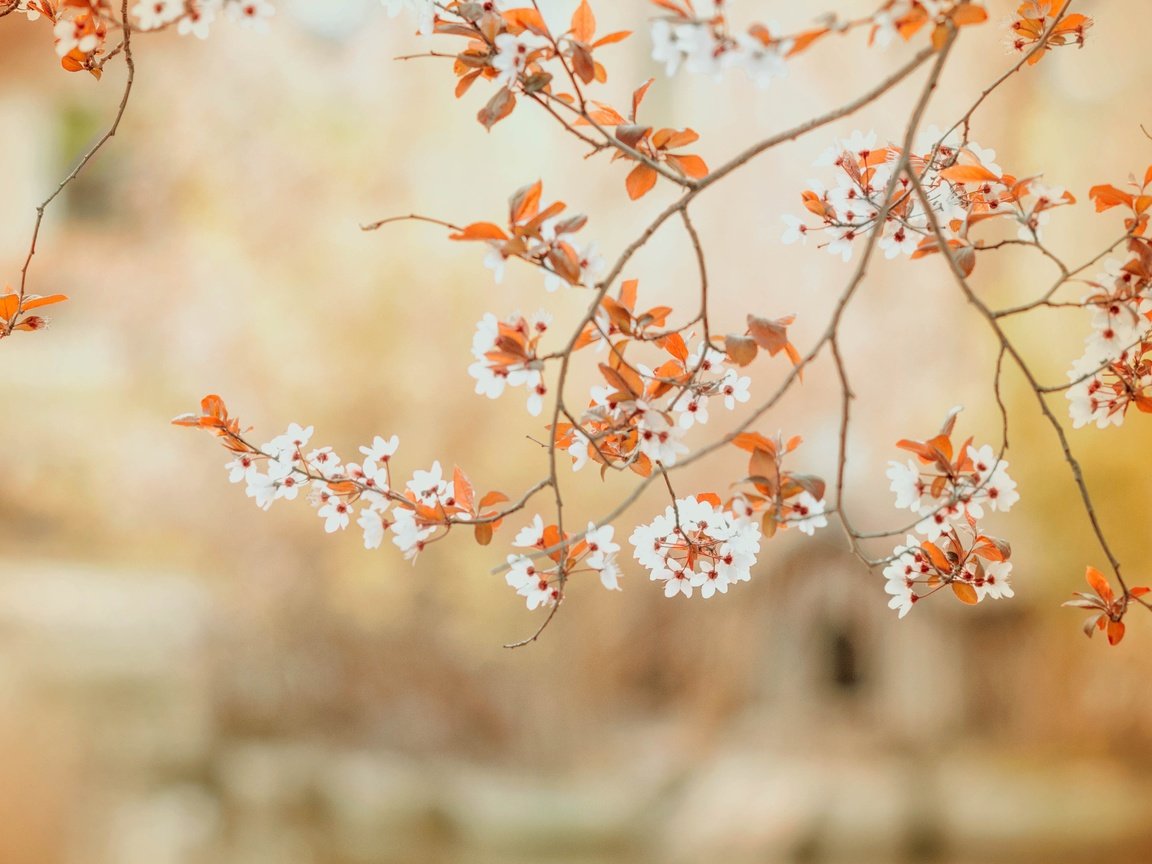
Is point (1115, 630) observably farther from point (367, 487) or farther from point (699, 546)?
point (367, 487)

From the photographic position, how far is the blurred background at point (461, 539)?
2.59 metres

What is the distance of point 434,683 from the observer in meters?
2.79

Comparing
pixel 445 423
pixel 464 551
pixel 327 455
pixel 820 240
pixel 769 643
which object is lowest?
pixel 327 455

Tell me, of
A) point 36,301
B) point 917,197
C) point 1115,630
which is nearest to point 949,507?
point 1115,630

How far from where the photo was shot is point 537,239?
82 cm

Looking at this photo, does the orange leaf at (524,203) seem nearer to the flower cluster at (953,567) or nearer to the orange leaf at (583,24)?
the orange leaf at (583,24)

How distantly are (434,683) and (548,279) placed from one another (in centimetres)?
213

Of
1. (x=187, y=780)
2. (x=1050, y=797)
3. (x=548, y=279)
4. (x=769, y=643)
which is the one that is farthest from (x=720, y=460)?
(x=548, y=279)

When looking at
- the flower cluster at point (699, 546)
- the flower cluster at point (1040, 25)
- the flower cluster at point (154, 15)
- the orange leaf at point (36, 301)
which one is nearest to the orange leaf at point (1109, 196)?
the flower cluster at point (1040, 25)

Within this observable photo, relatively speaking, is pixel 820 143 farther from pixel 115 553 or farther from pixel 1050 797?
pixel 115 553

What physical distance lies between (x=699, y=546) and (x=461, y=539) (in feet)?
6.02

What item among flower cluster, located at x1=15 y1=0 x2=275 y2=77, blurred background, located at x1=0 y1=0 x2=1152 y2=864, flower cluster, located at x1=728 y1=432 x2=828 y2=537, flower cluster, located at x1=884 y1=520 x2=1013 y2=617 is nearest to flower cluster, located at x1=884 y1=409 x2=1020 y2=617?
flower cluster, located at x1=884 y1=520 x2=1013 y2=617

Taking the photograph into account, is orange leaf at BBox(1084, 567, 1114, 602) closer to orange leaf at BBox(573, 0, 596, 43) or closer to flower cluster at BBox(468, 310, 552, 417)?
flower cluster at BBox(468, 310, 552, 417)

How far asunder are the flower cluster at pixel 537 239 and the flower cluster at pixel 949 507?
1.06 ft
